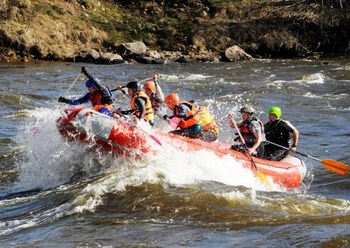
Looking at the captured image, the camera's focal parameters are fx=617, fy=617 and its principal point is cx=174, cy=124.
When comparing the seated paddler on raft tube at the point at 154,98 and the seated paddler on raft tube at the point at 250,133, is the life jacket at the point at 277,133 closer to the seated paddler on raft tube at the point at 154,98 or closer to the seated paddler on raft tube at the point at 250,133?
the seated paddler on raft tube at the point at 250,133

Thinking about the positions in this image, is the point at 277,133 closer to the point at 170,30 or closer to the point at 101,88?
the point at 101,88

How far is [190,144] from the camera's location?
31.6ft

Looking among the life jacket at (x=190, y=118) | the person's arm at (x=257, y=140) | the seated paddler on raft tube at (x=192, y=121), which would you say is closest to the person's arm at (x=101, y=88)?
the seated paddler on raft tube at (x=192, y=121)

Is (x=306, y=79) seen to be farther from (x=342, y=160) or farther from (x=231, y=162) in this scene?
(x=231, y=162)

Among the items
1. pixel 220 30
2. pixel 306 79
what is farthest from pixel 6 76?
pixel 220 30

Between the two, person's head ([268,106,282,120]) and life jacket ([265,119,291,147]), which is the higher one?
person's head ([268,106,282,120])

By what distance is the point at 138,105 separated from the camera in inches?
398

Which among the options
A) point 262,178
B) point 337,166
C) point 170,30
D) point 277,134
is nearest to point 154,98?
point 277,134

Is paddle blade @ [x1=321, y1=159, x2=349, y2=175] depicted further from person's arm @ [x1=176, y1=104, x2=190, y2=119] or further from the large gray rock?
the large gray rock

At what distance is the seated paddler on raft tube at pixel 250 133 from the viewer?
1012cm

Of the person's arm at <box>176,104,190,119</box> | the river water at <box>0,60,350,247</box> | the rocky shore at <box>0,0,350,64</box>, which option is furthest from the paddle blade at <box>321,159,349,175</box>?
the rocky shore at <box>0,0,350,64</box>

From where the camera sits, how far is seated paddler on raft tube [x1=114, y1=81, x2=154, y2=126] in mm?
10062

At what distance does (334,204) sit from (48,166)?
4520 millimetres

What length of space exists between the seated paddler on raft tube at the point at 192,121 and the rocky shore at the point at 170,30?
1751cm
